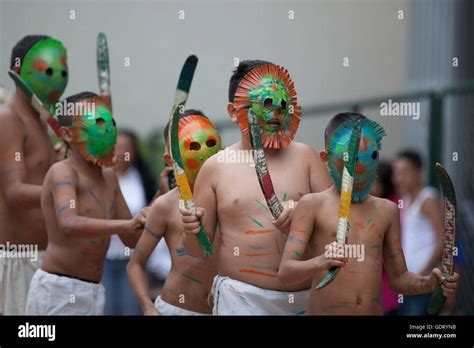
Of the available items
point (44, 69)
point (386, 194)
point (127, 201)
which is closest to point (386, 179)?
point (386, 194)

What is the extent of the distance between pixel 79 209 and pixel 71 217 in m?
0.11

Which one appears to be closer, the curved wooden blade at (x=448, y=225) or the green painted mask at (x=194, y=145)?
the curved wooden blade at (x=448, y=225)

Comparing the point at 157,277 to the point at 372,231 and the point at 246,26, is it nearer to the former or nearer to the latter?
the point at 246,26

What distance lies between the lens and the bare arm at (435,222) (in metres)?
4.96

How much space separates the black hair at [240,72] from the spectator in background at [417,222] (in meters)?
1.54

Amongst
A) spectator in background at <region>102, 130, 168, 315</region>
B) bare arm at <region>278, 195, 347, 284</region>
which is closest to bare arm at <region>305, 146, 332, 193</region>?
bare arm at <region>278, 195, 347, 284</region>

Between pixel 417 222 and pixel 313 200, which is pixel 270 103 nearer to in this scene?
pixel 313 200

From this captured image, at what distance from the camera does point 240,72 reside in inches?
149

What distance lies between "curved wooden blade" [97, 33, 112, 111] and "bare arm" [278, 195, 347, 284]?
119cm

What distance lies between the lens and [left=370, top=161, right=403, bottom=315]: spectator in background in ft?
16.8

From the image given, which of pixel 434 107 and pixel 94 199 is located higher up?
pixel 434 107

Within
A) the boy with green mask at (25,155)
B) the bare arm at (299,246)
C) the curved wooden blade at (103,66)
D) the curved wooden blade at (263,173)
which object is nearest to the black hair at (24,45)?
the boy with green mask at (25,155)

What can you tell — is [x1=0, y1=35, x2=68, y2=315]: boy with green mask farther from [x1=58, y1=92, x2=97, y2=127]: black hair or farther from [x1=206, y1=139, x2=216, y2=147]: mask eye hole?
[x1=206, y1=139, x2=216, y2=147]: mask eye hole

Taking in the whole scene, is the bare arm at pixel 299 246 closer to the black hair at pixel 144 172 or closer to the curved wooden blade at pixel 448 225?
the curved wooden blade at pixel 448 225
